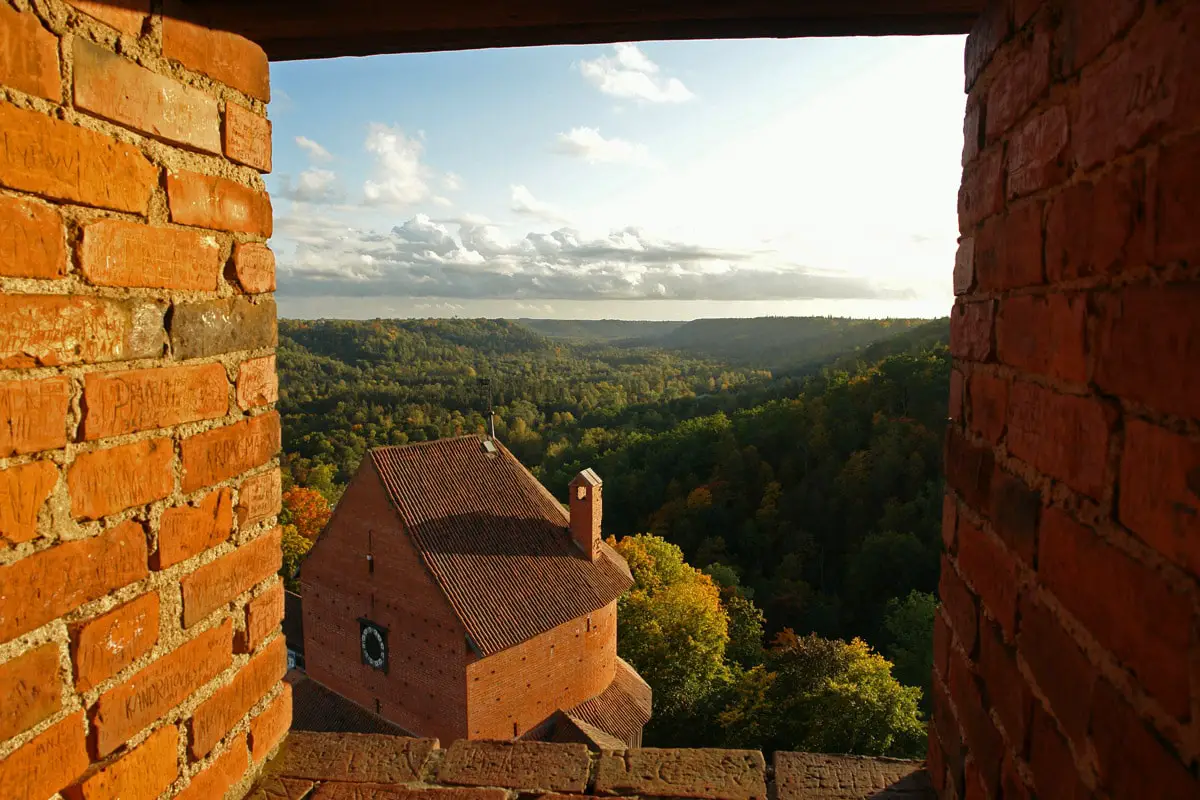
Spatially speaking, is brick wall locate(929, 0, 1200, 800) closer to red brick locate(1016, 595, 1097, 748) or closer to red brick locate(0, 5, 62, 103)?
red brick locate(1016, 595, 1097, 748)

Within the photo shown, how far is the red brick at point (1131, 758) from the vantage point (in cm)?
86

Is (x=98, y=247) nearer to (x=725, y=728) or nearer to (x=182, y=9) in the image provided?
(x=182, y=9)

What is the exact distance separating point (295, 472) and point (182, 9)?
160 feet

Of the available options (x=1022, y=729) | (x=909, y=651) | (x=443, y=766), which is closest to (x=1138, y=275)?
(x=1022, y=729)

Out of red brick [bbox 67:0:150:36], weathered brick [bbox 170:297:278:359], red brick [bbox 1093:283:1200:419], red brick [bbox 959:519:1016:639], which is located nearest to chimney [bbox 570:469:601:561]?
weathered brick [bbox 170:297:278:359]

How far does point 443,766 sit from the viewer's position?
2178 mm

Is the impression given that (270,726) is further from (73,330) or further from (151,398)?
(73,330)

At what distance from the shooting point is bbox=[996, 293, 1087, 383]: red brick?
3.73 ft

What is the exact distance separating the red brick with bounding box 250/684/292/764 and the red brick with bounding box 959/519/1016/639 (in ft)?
6.13

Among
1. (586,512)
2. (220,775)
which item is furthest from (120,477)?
(586,512)

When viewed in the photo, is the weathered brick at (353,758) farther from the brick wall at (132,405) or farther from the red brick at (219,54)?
the red brick at (219,54)

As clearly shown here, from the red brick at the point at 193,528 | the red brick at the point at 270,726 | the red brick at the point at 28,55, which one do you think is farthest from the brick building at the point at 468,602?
the red brick at the point at 28,55

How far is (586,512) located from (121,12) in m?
13.5

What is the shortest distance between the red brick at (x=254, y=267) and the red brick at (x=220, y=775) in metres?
1.17
